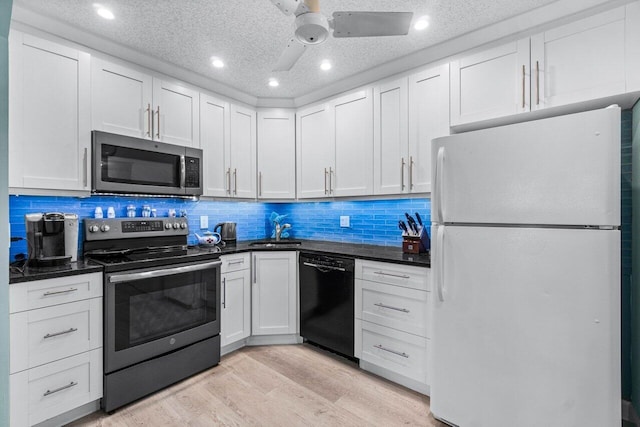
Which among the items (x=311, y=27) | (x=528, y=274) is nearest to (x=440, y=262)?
(x=528, y=274)

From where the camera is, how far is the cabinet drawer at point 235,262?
2.64 meters

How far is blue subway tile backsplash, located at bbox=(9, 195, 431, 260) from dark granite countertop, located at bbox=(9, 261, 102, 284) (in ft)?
1.43

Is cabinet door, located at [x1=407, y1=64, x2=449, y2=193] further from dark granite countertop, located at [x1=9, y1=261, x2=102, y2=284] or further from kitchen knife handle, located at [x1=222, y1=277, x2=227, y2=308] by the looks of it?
dark granite countertop, located at [x1=9, y1=261, x2=102, y2=284]

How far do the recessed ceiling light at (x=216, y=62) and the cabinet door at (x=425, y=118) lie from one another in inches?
63.8

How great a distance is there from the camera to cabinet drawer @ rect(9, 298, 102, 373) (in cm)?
161

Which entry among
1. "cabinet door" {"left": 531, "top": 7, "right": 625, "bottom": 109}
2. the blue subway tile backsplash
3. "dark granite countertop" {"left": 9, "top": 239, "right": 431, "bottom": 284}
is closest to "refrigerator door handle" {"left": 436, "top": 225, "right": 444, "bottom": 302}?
"dark granite countertop" {"left": 9, "top": 239, "right": 431, "bottom": 284}

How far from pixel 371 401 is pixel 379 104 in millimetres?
2378

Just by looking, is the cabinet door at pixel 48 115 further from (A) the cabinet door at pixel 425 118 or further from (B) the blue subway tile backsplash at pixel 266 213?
(A) the cabinet door at pixel 425 118

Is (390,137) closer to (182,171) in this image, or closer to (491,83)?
(491,83)

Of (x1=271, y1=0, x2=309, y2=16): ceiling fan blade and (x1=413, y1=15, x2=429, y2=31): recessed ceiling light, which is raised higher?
(x1=413, y1=15, x2=429, y2=31): recessed ceiling light

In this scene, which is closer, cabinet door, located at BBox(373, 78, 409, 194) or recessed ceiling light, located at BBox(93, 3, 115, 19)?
recessed ceiling light, located at BBox(93, 3, 115, 19)

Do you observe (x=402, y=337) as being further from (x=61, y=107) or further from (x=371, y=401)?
(x=61, y=107)

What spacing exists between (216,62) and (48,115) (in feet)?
4.13

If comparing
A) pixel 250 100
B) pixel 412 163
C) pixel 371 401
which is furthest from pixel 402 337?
pixel 250 100
